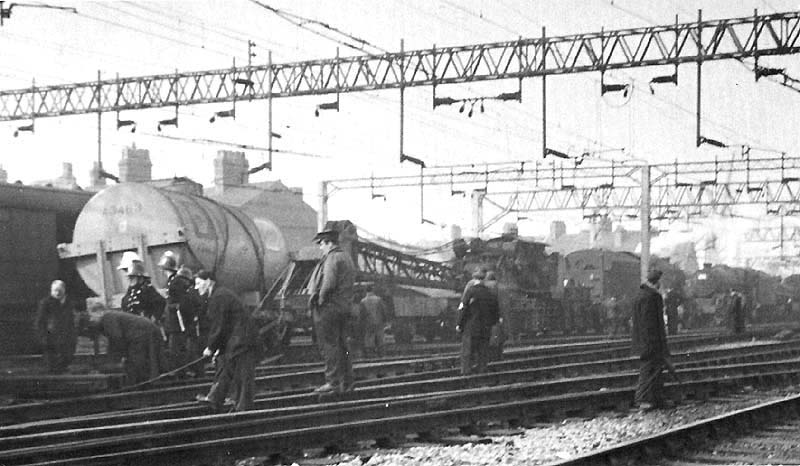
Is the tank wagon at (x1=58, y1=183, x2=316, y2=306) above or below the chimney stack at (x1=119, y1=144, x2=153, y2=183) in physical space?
below

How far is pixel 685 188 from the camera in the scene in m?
49.8

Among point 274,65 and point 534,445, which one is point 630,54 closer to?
point 274,65

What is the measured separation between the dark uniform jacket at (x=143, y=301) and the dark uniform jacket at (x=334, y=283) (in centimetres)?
374

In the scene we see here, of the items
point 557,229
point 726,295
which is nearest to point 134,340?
point 726,295

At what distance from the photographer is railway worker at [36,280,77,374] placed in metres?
14.6

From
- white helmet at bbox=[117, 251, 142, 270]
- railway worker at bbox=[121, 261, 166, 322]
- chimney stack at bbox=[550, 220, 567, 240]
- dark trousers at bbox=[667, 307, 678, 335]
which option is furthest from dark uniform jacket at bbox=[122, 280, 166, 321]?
chimney stack at bbox=[550, 220, 567, 240]

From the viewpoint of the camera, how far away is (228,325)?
10.1 metres

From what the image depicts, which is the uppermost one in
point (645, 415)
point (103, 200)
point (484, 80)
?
point (484, 80)

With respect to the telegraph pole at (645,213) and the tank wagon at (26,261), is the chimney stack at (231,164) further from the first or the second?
the tank wagon at (26,261)

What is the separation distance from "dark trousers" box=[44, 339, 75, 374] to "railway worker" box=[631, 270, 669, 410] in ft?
24.7

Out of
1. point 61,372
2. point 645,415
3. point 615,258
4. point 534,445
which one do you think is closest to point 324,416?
point 534,445

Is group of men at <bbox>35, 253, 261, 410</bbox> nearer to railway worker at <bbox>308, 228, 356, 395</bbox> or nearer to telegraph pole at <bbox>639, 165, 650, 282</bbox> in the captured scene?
railway worker at <bbox>308, 228, 356, 395</bbox>

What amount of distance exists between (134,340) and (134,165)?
34474mm

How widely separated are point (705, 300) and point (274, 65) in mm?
27286
